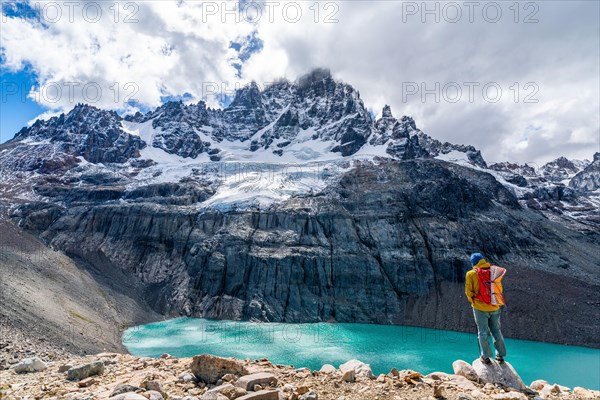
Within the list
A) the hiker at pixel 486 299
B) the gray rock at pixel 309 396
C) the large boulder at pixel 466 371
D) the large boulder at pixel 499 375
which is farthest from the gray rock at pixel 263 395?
the hiker at pixel 486 299

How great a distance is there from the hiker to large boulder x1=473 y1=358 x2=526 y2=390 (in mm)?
181

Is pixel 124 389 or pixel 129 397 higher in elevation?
pixel 129 397

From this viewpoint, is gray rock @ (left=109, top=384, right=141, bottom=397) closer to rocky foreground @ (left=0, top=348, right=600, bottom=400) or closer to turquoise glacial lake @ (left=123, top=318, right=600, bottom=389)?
rocky foreground @ (left=0, top=348, right=600, bottom=400)

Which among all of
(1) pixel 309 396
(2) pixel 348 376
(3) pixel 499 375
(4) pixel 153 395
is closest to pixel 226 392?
(4) pixel 153 395

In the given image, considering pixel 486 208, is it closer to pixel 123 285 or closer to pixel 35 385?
pixel 123 285

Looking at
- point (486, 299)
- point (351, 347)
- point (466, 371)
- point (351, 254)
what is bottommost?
point (351, 347)

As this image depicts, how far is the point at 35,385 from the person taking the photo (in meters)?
9.61

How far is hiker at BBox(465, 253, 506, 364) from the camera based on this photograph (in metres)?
10.5

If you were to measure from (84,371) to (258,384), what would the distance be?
533 cm

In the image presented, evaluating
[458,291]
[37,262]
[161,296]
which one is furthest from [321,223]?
[37,262]

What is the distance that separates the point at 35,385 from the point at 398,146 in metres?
189

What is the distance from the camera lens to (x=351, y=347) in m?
57.3

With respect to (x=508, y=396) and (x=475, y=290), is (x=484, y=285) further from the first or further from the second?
(x=508, y=396)

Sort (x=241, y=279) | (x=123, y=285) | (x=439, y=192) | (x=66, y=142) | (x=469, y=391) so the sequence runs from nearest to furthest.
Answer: (x=469, y=391)
(x=123, y=285)
(x=241, y=279)
(x=439, y=192)
(x=66, y=142)
